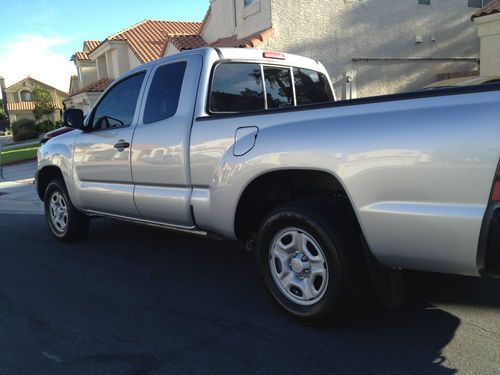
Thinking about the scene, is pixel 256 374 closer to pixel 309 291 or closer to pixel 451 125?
pixel 309 291

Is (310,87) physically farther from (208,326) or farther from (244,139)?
(208,326)

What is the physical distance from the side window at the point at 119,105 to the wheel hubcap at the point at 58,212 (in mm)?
1225

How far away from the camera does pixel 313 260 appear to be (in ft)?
11.0

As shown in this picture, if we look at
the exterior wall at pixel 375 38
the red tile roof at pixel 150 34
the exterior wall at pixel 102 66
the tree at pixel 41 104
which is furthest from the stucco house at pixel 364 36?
the tree at pixel 41 104

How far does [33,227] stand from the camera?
24.2 ft

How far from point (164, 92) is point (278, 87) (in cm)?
110

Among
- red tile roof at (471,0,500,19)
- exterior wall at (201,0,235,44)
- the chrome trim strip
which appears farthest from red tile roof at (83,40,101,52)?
the chrome trim strip

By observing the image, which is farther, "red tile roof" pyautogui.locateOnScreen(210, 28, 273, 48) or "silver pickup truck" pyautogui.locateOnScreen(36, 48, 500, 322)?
"red tile roof" pyautogui.locateOnScreen(210, 28, 273, 48)

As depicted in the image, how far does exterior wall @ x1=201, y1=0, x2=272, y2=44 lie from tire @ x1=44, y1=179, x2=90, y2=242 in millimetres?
9837

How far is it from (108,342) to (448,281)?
282 cm

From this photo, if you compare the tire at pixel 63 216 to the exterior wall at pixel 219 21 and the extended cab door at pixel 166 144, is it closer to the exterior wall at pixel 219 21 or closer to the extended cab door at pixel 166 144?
the extended cab door at pixel 166 144

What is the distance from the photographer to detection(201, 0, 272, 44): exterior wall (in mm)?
14453

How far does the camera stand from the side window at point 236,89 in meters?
4.30

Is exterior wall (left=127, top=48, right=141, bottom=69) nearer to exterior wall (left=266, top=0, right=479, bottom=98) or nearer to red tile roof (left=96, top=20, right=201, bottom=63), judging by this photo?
red tile roof (left=96, top=20, right=201, bottom=63)
